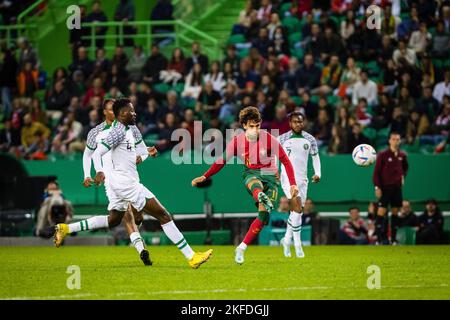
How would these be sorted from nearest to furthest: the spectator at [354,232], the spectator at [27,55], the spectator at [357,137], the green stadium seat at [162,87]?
the spectator at [354,232]
the spectator at [357,137]
the green stadium seat at [162,87]
the spectator at [27,55]

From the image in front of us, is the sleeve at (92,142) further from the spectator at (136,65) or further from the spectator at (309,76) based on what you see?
the spectator at (136,65)

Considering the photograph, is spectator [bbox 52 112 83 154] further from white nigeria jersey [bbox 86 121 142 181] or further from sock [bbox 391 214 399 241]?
white nigeria jersey [bbox 86 121 142 181]

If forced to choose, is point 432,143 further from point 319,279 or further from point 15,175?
point 319,279

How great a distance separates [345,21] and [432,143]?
4.41 metres

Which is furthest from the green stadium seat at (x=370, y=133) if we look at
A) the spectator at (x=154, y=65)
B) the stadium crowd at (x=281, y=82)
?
the spectator at (x=154, y=65)

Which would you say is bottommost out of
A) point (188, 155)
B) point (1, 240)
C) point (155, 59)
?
point (1, 240)

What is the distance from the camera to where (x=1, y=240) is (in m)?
23.1

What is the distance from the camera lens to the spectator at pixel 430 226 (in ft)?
70.8

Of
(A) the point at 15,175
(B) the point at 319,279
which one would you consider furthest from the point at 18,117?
(B) the point at 319,279

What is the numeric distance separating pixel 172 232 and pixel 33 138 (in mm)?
12694

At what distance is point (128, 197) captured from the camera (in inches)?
552

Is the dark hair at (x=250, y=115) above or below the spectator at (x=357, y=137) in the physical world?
above

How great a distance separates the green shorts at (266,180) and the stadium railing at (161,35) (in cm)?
1323

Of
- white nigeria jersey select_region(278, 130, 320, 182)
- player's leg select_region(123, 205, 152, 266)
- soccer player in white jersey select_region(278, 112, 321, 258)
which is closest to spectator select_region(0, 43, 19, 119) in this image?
soccer player in white jersey select_region(278, 112, 321, 258)
